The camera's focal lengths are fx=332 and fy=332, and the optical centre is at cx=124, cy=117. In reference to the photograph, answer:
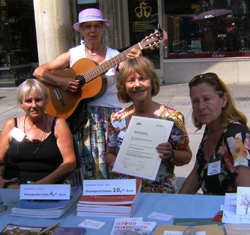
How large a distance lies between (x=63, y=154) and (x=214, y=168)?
1.21 metres

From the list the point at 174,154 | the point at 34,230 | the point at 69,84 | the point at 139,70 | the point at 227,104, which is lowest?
the point at 34,230

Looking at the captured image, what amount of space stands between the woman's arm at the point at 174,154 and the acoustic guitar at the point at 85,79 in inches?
40.6

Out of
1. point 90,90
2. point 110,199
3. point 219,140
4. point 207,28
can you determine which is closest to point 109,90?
point 90,90

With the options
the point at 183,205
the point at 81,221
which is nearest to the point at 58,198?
the point at 81,221

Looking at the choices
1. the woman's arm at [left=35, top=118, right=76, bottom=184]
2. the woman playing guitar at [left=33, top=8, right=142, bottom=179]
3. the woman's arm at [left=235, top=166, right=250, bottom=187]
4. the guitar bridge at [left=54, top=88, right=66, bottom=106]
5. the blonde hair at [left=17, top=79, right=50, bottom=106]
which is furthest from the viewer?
the guitar bridge at [left=54, top=88, right=66, bottom=106]

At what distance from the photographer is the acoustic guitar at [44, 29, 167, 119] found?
3.03 metres

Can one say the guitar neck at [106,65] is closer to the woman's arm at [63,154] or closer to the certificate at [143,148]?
the woman's arm at [63,154]

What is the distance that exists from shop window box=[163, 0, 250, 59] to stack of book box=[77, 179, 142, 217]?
8103 mm

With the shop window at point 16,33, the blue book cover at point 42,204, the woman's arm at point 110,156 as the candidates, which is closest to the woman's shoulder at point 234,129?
the woman's arm at point 110,156

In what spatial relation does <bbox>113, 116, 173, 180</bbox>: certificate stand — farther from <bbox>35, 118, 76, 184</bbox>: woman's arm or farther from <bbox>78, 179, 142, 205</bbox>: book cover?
<bbox>35, 118, 76, 184</bbox>: woman's arm

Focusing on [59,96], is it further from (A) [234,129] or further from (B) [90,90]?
(A) [234,129]

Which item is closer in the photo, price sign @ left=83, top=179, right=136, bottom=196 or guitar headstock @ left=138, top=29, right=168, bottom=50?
price sign @ left=83, top=179, right=136, bottom=196

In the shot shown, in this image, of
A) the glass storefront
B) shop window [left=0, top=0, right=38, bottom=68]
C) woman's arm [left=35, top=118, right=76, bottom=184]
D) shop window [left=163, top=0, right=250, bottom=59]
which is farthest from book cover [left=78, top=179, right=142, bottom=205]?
shop window [left=0, top=0, right=38, bottom=68]

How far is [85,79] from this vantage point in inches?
124
